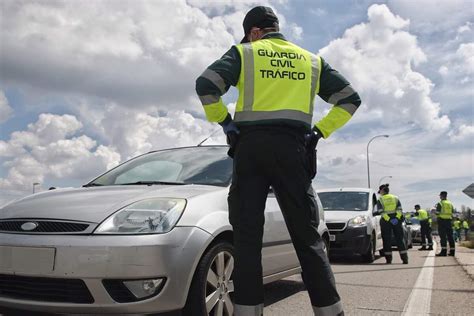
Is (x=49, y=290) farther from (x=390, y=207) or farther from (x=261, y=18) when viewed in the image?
(x=390, y=207)

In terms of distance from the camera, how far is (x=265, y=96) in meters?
2.78

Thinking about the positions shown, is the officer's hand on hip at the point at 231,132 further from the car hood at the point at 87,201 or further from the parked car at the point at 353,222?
the parked car at the point at 353,222

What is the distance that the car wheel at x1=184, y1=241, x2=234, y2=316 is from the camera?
126 inches

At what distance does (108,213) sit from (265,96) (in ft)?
4.27

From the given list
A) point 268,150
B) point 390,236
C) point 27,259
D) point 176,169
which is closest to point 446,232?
point 390,236

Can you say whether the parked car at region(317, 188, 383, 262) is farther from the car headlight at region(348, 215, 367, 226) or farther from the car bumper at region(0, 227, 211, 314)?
the car bumper at region(0, 227, 211, 314)

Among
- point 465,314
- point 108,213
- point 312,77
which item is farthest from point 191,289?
point 465,314

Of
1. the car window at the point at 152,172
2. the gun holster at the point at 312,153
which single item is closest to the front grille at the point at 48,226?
the car window at the point at 152,172

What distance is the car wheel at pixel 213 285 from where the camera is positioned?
3205mm

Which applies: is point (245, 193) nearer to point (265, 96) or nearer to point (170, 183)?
point (265, 96)

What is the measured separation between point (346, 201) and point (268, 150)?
8808 millimetres

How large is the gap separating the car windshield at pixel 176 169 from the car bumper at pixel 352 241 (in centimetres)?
574

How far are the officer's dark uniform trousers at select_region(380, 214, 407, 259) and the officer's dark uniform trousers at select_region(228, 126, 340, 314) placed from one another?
799 cm

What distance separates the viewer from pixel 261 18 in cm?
300
